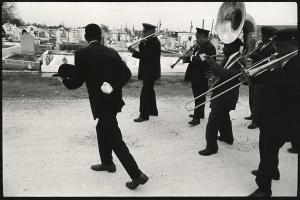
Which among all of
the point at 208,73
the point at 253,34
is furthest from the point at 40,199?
the point at 253,34

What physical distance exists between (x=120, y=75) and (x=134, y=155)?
1434 millimetres

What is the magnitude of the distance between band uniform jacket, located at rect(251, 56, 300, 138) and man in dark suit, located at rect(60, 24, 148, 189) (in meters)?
1.43

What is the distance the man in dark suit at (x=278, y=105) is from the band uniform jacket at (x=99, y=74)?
4.68 ft

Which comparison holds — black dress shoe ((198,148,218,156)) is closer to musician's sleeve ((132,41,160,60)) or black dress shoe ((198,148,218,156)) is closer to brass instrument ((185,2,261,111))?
brass instrument ((185,2,261,111))

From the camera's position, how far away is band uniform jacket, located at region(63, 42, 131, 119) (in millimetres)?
3750

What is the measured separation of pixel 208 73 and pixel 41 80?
597cm

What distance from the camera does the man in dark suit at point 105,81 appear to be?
3.76m

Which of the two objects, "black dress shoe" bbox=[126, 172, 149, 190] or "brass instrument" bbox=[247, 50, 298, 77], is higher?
"brass instrument" bbox=[247, 50, 298, 77]

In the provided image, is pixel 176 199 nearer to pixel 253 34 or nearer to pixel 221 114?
pixel 221 114

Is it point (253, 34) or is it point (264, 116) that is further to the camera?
point (253, 34)

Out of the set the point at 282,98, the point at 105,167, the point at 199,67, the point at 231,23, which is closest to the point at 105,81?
the point at 105,167

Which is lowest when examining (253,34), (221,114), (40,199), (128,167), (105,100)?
(40,199)

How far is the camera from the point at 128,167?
12.4 feet

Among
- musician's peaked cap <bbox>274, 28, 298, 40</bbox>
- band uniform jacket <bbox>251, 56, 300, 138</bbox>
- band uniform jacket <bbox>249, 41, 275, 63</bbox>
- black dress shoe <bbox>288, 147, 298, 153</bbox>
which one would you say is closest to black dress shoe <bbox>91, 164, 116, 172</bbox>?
band uniform jacket <bbox>251, 56, 300, 138</bbox>
